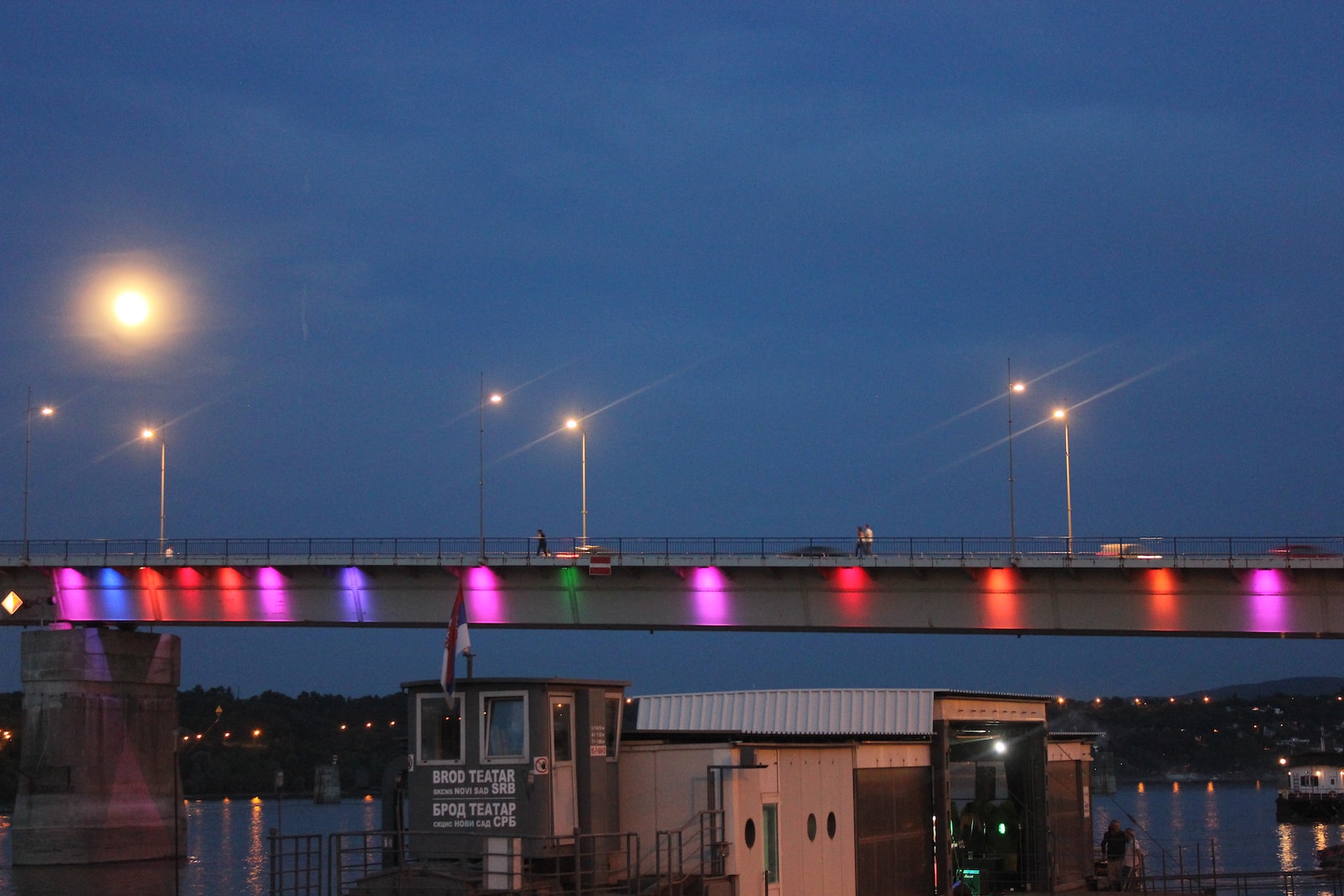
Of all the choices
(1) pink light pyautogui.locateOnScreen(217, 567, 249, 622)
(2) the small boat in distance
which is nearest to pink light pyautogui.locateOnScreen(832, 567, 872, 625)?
(1) pink light pyautogui.locateOnScreen(217, 567, 249, 622)

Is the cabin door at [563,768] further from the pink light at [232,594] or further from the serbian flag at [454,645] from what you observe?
the pink light at [232,594]

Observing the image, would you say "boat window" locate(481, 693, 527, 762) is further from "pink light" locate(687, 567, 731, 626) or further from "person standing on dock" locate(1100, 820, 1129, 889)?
"pink light" locate(687, 567, 731, 626)

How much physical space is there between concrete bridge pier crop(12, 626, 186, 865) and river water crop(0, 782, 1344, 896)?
4.34 feet

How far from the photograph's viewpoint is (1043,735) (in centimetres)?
3962

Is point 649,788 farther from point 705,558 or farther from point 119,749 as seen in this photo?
point 119,749

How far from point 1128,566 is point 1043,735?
66.1ft

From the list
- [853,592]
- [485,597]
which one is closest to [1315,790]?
[853,592]

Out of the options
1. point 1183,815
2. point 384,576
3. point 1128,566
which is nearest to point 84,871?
point 384,576

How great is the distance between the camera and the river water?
7019 centimetres

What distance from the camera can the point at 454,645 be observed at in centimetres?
2673

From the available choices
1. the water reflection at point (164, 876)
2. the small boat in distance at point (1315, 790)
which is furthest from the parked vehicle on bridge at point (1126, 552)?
the small boat in distance at point (1315, 790)

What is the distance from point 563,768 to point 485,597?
39.6 metres

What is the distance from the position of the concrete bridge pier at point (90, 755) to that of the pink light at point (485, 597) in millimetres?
19204

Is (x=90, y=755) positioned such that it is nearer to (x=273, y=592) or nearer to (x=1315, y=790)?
(x=273, y=592)
